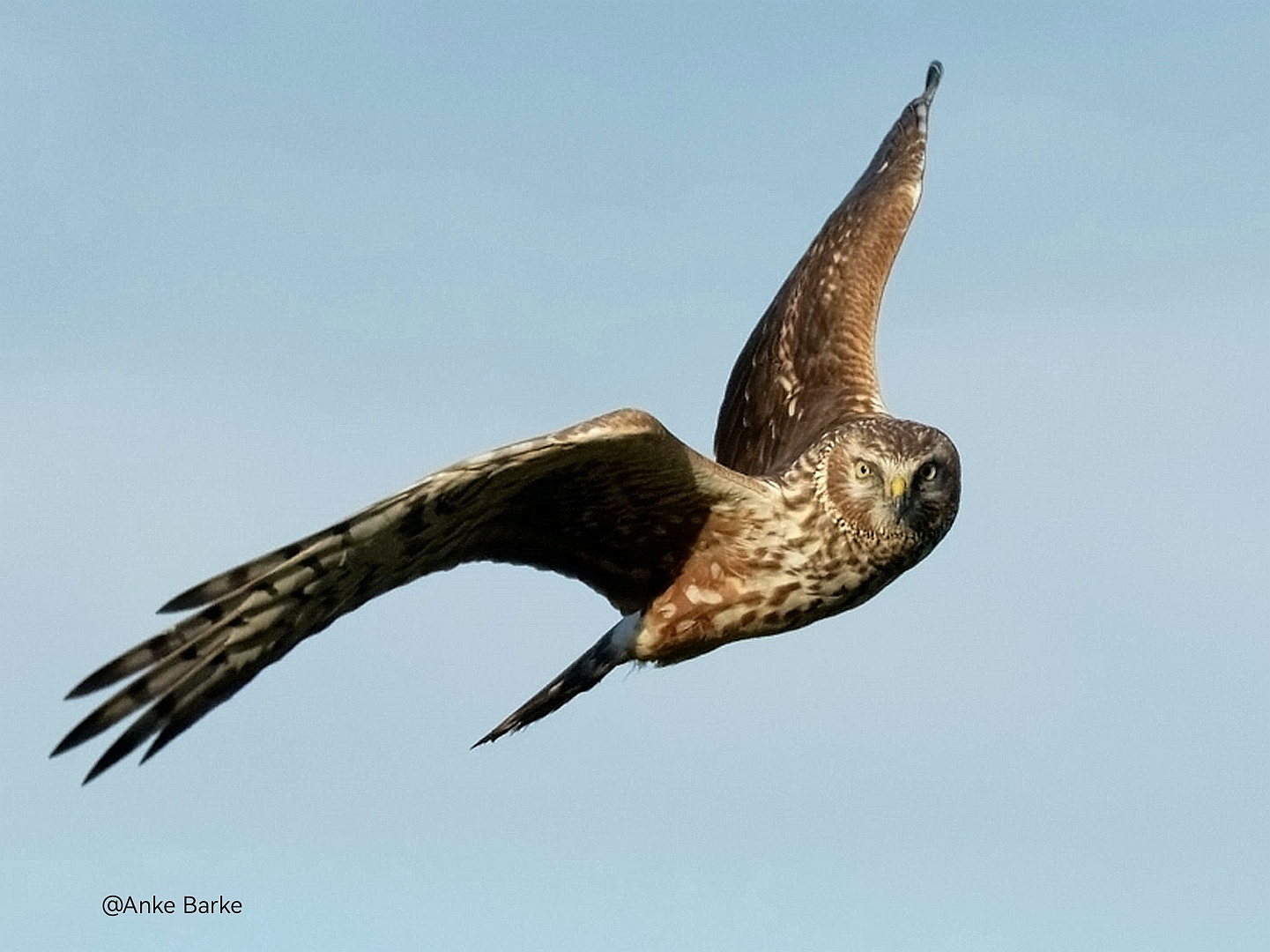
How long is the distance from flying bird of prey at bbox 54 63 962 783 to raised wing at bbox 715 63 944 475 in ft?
0.04

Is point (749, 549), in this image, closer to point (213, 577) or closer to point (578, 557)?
point (578, 557)

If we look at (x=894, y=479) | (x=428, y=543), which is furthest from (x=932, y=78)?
(x=428, y=543)

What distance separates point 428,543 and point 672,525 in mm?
1324

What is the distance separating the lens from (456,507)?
7.75 m

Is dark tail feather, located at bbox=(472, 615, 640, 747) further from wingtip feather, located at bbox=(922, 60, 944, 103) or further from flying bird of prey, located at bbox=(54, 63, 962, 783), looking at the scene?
wingtip feather, located at bbox=(922, 60, 944, 103)

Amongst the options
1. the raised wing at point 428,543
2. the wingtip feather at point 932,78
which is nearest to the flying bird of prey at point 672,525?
the raised wing at point 428,543

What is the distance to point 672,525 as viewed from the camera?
8891 mm

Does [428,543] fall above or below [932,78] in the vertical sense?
below

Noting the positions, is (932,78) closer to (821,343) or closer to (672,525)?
(821,343)

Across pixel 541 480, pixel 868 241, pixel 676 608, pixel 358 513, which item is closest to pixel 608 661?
pixel 676 608

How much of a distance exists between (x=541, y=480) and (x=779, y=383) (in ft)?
8.86

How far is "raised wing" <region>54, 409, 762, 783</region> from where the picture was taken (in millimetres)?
7273

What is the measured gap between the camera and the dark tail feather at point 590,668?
893 centimetres

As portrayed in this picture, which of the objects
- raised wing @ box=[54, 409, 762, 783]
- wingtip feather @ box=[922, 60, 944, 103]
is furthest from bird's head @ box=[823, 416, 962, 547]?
wingtip feather @ box=[922, 60, 944, 103]
